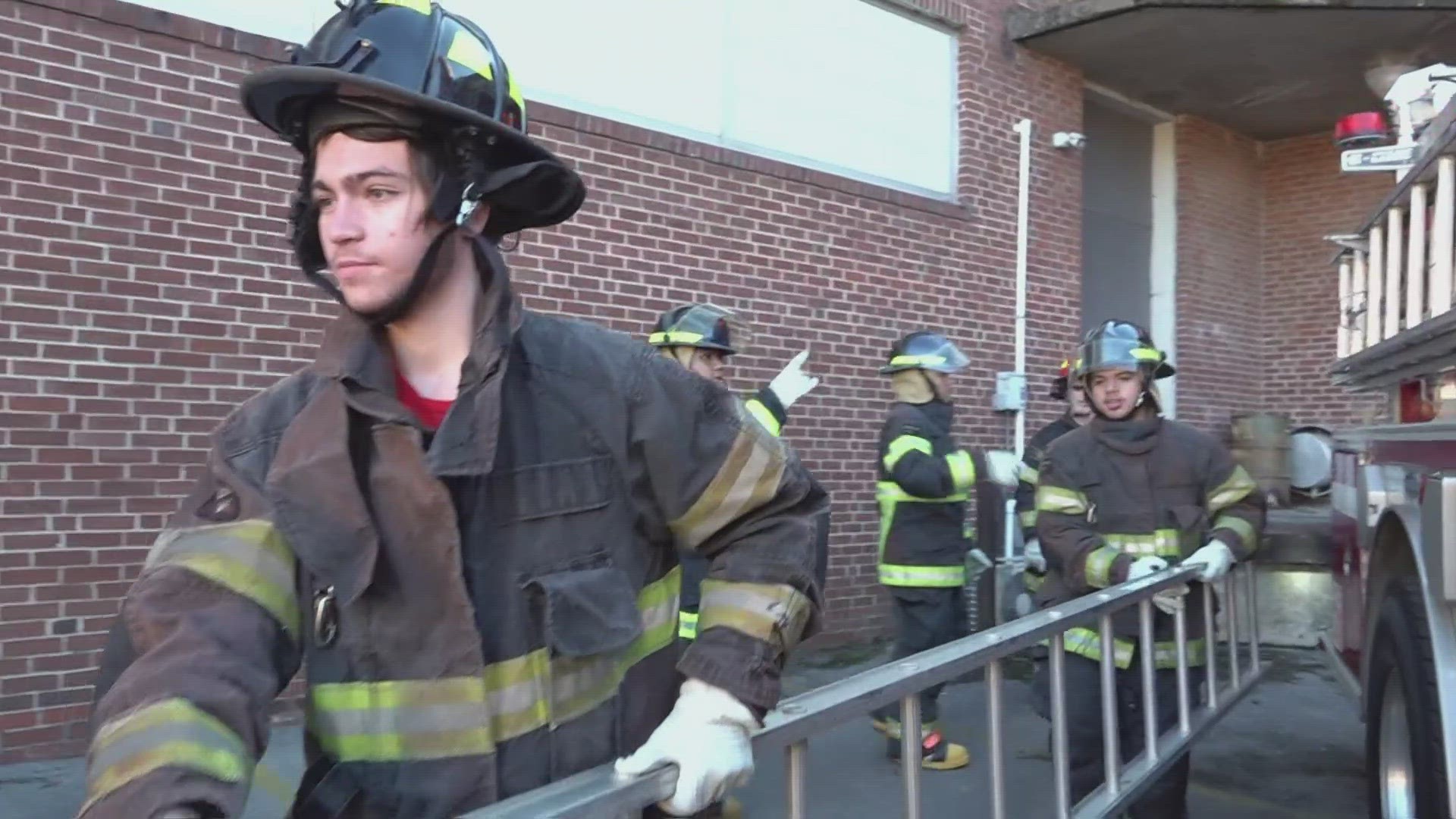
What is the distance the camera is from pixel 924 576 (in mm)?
5062

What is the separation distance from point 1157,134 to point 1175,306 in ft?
5.45

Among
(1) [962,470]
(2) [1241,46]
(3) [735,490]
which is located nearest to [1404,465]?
(1) [962,470]

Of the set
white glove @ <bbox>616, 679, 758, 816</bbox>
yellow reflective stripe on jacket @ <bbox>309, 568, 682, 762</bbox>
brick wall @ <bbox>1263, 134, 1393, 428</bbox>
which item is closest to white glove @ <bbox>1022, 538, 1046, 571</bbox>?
white glove @ <bbox>616, 679, 758, 816</bbox>

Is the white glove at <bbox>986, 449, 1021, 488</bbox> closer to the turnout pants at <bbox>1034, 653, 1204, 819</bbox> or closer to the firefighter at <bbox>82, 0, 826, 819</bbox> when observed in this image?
the turnout pants at <bbox>1034, 653, 1204, 819</bbox>

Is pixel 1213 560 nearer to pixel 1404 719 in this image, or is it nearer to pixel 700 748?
pixel 1404 719

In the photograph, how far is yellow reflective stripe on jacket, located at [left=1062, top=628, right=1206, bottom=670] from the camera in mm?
3771

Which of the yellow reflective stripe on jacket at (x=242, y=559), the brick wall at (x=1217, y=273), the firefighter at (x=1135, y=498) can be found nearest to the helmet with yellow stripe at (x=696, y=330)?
the firefighter at (x=1135, y=498)

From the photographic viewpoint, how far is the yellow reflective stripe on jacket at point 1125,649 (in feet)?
12.4

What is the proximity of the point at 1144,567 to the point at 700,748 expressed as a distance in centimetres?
267

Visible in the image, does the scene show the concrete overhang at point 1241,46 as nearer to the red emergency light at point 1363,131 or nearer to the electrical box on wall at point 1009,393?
the electrical box on wall at point 1009,393

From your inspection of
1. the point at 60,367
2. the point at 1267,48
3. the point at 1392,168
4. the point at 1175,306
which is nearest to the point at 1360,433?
the point at 1392,168

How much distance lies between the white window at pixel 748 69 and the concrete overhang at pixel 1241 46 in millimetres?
1145

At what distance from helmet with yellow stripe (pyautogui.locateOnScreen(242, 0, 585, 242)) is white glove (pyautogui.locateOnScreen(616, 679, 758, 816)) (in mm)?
756

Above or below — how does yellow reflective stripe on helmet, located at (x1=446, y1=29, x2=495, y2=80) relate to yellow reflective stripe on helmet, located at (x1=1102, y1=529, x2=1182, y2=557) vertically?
above
